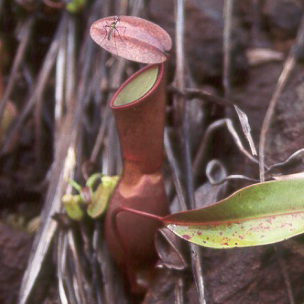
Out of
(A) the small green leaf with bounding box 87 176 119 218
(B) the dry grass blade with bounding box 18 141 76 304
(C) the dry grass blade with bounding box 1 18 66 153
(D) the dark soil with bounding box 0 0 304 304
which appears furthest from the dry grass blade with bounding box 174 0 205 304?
(C) the dry grass blade with bounding box 1 18 66 153

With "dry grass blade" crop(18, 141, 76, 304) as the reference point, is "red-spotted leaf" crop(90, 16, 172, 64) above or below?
above

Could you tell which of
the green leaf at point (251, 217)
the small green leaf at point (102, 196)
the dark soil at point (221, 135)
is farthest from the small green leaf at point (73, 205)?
the green leaf at point (251, 217)

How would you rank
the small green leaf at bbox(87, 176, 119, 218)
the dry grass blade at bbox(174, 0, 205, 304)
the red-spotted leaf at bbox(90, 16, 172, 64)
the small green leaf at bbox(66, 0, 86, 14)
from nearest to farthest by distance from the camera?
the red-spotted leaf at bbox(90, 16, 172, 64)
the dry grass blade at bbox(174, 0, 205, 304)
the small green leaf at bbox(87, 176, 119, 218)
the small green leaf at bbox(66, 0, 86, 14)

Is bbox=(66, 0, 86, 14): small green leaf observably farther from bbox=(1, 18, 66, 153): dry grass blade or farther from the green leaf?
the green leaf

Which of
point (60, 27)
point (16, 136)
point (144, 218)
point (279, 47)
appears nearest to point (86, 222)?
point (144, 218)

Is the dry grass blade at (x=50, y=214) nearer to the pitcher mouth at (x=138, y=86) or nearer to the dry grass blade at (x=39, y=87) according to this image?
the dry grass blade at (x=39, y=87)

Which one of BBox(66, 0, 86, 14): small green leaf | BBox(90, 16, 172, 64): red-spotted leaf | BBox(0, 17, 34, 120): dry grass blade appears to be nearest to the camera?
BBox(90, 16, 172, 64): red-spotted leaf

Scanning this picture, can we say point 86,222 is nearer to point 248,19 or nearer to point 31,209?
point 31,209
